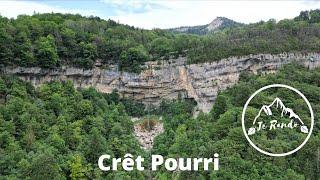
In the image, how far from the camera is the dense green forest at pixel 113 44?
2429 inches

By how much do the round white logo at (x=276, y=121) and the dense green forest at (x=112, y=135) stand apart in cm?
59

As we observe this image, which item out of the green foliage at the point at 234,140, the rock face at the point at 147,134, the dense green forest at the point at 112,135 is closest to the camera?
the green foliage at the point at 234,140

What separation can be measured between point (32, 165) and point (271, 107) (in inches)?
689

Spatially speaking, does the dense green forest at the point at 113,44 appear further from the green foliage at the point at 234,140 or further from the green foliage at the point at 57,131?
the green foliage at the point at 234,140

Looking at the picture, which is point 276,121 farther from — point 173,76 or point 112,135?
point 173,76

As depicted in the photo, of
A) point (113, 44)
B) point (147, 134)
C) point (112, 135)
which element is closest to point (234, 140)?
point (112, 135)

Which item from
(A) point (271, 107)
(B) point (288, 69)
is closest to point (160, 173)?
(A) point (271, 107)

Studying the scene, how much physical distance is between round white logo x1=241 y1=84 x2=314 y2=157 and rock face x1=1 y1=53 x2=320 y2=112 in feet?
42.6

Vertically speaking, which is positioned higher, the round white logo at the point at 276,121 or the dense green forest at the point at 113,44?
the dense green forest at the point at 113,44

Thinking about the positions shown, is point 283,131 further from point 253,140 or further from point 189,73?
point 189,73

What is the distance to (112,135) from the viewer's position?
52.6m

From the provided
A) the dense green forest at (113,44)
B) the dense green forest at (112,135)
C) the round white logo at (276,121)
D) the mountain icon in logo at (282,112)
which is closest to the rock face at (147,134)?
the dense green forest at (112,135)

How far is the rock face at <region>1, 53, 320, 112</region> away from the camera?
202ft

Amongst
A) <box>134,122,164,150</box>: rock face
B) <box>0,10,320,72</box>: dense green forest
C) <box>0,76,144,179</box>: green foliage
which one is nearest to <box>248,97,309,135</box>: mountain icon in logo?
<box>0,76,144,179</box>: green foliage
